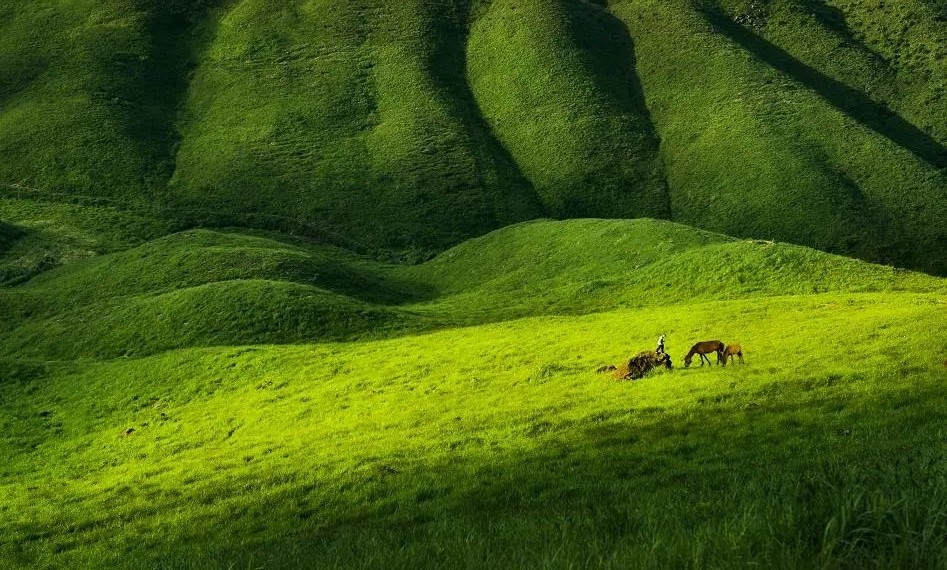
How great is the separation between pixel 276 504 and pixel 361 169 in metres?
119

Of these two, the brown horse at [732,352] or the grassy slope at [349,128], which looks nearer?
the brown horse at [732,352]

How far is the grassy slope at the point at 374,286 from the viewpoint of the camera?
196 feet

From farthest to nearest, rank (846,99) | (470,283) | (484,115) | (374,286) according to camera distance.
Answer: (484,115), (846,99), (470,283), (374,286)

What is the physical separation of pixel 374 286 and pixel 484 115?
86.1 m

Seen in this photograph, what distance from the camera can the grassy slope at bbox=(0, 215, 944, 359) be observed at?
59875mm

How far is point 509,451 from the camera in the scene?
2284cm

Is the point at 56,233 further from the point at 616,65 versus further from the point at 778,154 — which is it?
the point at 616,65

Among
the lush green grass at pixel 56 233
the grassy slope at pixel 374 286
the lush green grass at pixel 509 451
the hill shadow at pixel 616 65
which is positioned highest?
the hill shadow at pixel 616 65

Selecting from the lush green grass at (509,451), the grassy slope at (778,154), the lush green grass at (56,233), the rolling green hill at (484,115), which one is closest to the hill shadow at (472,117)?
the rolling green hill at (484,115)

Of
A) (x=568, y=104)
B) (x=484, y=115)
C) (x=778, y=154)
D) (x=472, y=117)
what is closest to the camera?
(x=778, y=154)

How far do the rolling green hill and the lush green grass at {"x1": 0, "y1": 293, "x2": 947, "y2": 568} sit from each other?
72047 mm

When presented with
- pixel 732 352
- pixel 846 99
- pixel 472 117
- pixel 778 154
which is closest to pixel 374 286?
pixel 732 352

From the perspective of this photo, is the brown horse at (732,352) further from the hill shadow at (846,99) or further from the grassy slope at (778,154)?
the hill shadow at (846,99)

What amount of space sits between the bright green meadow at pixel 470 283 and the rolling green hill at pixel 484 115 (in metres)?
0.80
